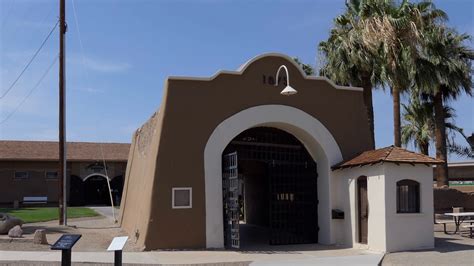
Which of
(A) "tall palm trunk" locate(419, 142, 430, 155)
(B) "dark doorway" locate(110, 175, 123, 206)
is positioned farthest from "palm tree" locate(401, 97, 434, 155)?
(B) "dark doorway" locate(110, 175, 123, 206)

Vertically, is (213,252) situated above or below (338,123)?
below

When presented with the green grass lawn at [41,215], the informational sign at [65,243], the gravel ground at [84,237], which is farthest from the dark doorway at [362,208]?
the green grass lawn at [41,215]

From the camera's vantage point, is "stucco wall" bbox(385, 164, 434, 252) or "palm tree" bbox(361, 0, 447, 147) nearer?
"stucco wall" bbox(385, 164, 434, 252)

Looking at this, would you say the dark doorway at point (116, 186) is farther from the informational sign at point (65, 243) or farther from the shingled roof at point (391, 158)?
the informational sign at point (65, 243)

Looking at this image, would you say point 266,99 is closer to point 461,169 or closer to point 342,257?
point 342,257

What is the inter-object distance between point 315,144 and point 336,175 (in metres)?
1.16

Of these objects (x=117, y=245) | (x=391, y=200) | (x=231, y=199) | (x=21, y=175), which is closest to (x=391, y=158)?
(x=391, y=200)

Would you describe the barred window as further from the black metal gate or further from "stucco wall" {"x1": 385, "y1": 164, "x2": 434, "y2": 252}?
"stucco wall" {"x1": 385, "y1": 164, "x2": 434, "y2": 252}

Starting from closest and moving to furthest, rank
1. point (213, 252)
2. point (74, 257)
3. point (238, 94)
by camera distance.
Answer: point (74, 257), point (213, 252), point (238, 94)

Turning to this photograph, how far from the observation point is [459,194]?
27.6 m

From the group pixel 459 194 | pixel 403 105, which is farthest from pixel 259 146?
pixel 403 105

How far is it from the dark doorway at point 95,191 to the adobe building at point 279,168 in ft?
92.4

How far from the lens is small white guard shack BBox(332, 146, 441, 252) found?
Result: 15133mm

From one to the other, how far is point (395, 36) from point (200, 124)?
11678mm
